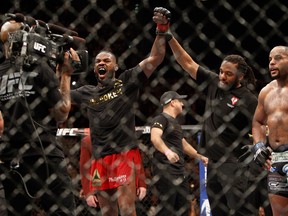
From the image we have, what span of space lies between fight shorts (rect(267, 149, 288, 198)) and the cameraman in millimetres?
1153

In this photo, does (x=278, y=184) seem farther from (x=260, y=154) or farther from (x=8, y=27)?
(x=8, y=27)

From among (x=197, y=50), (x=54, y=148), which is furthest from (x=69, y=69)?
(x=197, y=50)

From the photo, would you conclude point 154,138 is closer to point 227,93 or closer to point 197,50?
point 227,93

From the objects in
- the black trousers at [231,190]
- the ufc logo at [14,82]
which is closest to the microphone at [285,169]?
the black trousers at [231,190]

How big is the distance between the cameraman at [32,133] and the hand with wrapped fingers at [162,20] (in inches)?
21.6

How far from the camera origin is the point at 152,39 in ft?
17.4

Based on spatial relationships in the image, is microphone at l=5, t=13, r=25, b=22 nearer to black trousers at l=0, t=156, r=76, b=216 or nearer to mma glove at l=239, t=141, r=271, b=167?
black trousers at l=0, t=156, r=76, b=216

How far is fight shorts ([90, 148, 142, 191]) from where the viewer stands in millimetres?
3568

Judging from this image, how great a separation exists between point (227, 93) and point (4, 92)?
148 cm

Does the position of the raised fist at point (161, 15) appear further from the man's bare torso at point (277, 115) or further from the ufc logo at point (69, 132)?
the ufc logo at point (69, 132)

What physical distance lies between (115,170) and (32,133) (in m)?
0.82

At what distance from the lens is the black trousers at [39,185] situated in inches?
113

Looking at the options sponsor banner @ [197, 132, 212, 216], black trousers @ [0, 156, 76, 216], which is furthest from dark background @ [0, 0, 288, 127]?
black trousers @ [0, 156, 76, 216]

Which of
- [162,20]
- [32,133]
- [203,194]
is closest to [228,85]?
[162,20]
